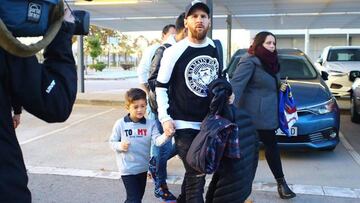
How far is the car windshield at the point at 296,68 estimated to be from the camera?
787 cm

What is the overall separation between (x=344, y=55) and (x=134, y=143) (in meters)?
12.3

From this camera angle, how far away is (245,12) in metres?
14.7

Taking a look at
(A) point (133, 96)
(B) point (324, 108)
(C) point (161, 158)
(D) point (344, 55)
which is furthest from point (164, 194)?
(D) point (344, 55)

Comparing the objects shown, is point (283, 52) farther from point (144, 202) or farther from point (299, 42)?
point (299, 42)

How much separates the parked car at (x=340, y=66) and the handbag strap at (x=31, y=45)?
12.1m

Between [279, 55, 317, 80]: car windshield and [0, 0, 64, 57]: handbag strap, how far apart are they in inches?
258

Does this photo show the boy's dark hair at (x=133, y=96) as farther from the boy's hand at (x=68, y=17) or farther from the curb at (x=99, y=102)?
the curb at (x=99, y=102)

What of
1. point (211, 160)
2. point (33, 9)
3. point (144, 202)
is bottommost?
point (144, 202)

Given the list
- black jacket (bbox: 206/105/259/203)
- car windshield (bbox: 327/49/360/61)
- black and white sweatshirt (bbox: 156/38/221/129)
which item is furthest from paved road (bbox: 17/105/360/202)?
car windshield (bbox: 327/49/360/61)

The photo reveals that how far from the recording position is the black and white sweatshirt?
3.52 metres

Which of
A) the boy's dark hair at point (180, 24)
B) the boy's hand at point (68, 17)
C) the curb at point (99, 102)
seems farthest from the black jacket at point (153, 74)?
the curb at point (99, 102)

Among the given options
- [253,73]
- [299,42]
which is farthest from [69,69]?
[299,42]

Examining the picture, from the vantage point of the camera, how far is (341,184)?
5379 mm

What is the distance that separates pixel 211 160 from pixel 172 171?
2662mm
